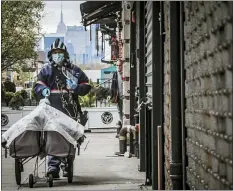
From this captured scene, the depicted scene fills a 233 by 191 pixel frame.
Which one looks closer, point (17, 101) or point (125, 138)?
point (17, 101)

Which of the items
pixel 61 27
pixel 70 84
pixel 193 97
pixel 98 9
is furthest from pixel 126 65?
pixel 193 97

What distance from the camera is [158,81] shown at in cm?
729

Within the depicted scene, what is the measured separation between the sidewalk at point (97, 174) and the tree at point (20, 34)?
2052mm

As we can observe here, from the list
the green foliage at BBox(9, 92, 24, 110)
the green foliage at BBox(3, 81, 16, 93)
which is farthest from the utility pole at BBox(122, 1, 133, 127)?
the green foliage at BBox(3, 81, 16, 93)

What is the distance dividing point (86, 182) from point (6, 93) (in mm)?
3228

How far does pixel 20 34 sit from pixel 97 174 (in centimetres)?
380

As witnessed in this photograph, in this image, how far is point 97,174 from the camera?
31.2 ft

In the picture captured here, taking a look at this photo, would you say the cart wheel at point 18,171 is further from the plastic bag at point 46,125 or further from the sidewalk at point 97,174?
the plastic bag at point 46,125

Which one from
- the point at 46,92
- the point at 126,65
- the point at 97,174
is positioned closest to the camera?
the point at 46,92

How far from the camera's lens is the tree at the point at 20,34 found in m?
10.6

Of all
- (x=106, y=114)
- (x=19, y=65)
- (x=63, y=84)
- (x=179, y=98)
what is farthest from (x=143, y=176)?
(x=106, y=114)

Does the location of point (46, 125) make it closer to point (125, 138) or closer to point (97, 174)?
point (97, 174)

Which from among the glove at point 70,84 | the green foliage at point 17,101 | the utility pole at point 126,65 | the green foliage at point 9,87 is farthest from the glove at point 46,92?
the utility pole at point 126,65

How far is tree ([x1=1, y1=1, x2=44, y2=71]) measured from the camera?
10.6 meters
